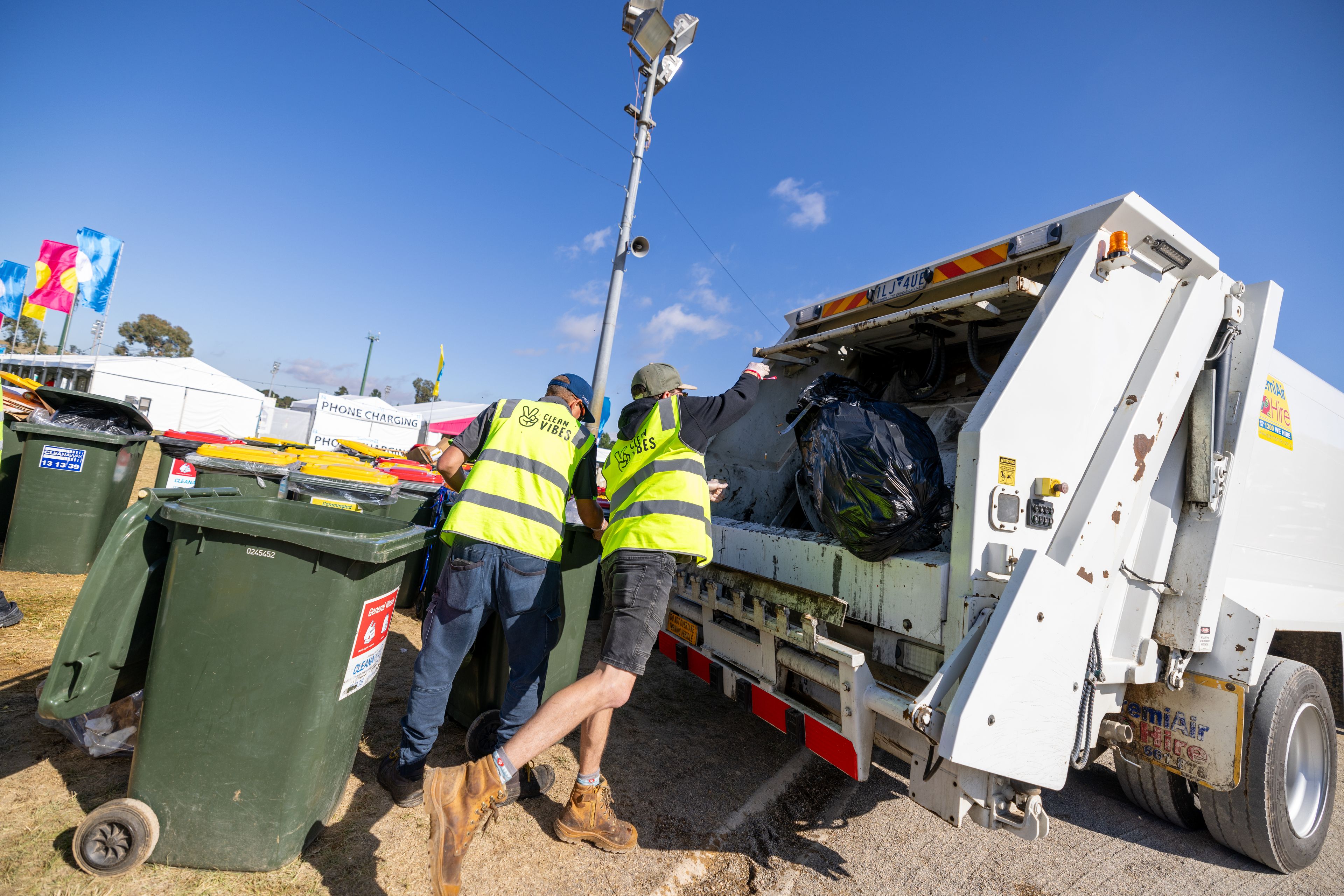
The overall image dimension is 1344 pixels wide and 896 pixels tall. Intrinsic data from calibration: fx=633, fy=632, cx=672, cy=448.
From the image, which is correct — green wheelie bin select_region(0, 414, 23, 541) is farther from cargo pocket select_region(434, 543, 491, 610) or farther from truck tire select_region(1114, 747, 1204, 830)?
truck tire select_region(1114, 747, 1204, 830)

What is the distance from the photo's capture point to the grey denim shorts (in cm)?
217

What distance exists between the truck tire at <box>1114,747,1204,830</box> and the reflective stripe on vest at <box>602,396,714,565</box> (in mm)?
2178

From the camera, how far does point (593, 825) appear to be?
2197mm

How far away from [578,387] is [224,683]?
5.05 ft

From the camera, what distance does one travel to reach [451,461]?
98.4 inches

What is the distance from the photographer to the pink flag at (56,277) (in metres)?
16.6

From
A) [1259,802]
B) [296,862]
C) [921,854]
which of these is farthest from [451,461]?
[1259,802]

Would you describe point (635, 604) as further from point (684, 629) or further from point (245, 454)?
point (245, 454)

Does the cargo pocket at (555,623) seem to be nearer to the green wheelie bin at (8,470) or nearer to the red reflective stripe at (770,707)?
the red reflective stripe at (770,707)

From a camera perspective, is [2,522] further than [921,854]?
Yes

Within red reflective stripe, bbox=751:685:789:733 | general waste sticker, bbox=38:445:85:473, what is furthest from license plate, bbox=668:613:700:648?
general waste sticker, bbox=38:445:85:473

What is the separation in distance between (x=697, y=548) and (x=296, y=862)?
154 cm

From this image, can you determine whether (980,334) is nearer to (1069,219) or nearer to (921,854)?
(1069,219)

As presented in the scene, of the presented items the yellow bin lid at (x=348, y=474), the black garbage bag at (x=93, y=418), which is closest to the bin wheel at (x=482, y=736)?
the yellow bin lid at (x=348, y=474)
